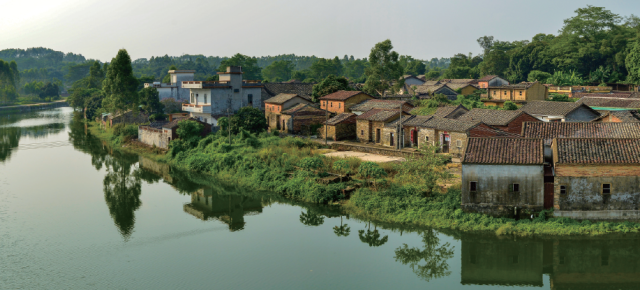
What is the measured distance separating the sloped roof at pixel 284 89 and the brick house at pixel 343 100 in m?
8.44

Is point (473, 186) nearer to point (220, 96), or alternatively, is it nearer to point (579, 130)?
point (579, 130)

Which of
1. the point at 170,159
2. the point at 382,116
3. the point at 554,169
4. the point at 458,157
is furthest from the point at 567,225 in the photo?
the point at 170,159

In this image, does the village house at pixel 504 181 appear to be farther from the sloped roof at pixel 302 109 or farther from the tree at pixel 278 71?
the tree at pixel 278 71

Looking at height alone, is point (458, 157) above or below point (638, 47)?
below

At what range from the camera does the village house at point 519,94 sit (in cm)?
4166

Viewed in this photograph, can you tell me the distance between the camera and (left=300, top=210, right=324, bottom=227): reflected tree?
19.4 m

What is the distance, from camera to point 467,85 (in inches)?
2088

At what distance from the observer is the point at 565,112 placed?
3077 cm

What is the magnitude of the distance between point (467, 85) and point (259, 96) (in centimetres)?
2204

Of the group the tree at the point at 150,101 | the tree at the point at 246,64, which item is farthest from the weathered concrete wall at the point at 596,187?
the tree at the point at 246,64

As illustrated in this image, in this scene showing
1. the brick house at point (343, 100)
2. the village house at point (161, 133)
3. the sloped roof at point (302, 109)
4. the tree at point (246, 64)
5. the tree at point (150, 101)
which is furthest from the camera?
the tree at point (246, 64)

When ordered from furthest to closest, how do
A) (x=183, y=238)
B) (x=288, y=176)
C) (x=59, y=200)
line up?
(x=288, y=176) → (x=59, y=200) → (x=183, y=238)

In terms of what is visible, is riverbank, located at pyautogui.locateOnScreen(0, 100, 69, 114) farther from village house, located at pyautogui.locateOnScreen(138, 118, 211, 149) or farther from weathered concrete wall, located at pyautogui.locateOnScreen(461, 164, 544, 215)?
weathered concrete wall, located at pyautogui.locateOnScreen(461, 164, 544, 215)

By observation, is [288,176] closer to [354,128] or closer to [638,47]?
[354,128]
